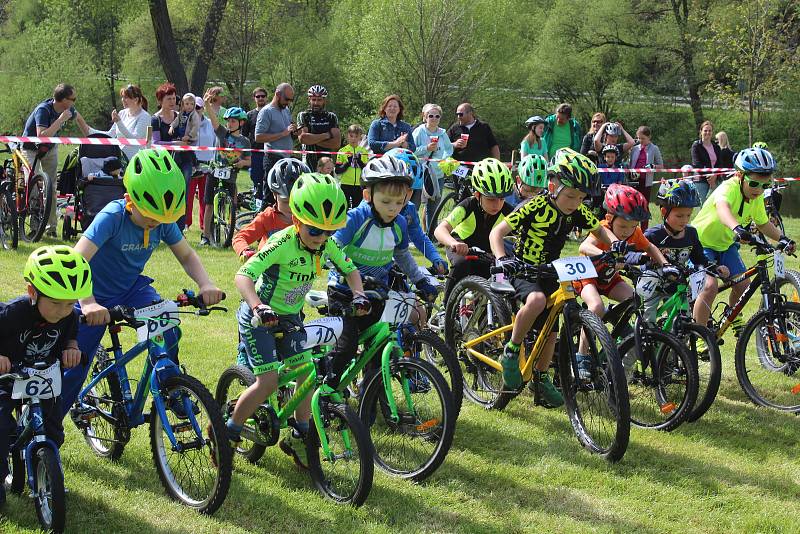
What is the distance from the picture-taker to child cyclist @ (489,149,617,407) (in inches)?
249

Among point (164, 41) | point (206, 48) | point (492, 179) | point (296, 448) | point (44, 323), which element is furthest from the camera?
point (206, 48)

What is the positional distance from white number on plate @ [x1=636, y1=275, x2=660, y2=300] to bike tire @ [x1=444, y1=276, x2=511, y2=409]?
1068mm

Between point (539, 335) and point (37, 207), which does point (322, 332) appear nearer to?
point (539, 335)

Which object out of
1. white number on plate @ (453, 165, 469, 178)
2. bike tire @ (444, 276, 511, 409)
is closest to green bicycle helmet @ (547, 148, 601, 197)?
bike tire @ (444, 276, 511, 409)

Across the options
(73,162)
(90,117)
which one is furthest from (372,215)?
(90,117)

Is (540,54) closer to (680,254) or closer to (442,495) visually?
(680,254)

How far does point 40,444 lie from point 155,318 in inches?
33.9

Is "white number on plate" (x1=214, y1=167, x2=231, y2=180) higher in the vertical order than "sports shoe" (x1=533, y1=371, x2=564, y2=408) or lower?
higher

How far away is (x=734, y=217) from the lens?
7.80 m

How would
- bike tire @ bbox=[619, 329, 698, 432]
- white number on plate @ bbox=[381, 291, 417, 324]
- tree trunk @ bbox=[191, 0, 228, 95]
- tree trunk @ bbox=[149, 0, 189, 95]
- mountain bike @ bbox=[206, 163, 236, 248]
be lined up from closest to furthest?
white number on plate @ bbox=[381, 291, 417, 324]
bike tire @ bbox=[619, 329, 698, 432]
mountain bike @ bbox=[206, 163, 236, 248]
tree trunk @ bbox=[149, 0, 189, 95]
tree trunk @ bbox=[191, 0, 228, 95]

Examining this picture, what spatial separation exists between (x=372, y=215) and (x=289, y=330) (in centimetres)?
125

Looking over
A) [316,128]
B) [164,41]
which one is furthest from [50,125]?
[164,41]

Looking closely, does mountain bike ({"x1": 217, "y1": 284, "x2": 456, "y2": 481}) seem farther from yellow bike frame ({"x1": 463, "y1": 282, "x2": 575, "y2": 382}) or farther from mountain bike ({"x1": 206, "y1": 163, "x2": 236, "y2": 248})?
mountain bike ({"x1": 206, "y1": 163, "x2": 236, "y2": 248})

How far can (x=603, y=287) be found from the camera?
7.04m
